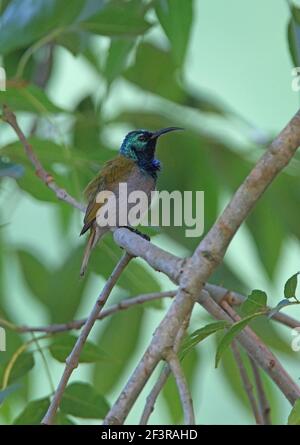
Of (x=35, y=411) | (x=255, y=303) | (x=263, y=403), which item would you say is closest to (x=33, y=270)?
(x=35, y=411)

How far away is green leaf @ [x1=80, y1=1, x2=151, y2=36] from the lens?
2.05 m

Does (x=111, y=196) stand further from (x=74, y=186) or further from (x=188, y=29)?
(x=188, y=29)

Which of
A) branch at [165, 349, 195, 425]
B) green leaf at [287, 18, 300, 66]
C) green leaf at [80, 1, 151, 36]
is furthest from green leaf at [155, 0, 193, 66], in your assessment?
branch at [165, 349, 195, 425]

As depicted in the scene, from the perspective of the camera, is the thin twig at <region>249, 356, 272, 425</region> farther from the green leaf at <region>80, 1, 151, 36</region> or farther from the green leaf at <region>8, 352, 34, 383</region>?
the green leaf at <region>80, 1, 151, 36</region>

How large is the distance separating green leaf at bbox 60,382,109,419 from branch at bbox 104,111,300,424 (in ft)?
2.30

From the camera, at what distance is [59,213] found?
9.82 feet

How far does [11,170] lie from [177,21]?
424mm

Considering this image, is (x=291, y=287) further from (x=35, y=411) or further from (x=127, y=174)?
(x=127, y=174)

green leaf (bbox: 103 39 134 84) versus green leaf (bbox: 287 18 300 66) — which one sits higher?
green leaf (bbox: 103 39 134 84)

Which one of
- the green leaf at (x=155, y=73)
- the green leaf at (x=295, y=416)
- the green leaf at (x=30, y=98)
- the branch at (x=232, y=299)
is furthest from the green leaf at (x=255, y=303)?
the green leaf at (x=155, y=73)

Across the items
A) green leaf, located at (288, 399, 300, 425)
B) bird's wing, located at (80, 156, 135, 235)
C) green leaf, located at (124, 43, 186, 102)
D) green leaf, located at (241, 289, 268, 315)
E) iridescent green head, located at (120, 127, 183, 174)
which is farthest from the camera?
green leaf, located at (124, 43, 186, 102)

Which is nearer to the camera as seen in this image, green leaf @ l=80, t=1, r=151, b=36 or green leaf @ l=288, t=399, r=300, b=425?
green leaf @ l=288, t=399, r=300, b=425

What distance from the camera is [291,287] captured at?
1.22 m

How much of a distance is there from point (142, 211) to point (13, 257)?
0.87 metres
